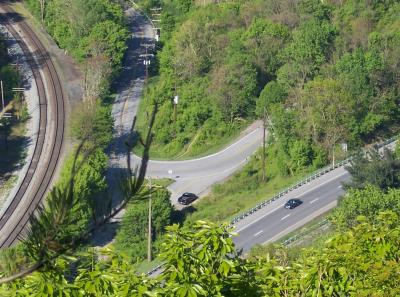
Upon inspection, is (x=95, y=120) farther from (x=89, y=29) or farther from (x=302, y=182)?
(x=89, y=29)

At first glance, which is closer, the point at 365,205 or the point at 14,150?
the point at 365,205

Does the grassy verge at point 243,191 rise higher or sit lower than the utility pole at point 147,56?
lower

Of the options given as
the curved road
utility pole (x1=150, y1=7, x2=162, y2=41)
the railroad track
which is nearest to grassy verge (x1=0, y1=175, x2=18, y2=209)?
the railroad track

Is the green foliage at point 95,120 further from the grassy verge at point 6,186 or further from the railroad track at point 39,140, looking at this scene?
the grassy verge at point 6,186

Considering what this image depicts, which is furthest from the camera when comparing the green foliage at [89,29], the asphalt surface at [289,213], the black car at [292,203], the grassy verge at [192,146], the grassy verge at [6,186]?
the green foliage at [89,29]

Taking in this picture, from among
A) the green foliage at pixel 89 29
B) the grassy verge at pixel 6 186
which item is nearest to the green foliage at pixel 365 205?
the grassy verge at pixel 6 186

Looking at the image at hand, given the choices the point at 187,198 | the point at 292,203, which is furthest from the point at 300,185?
the point at 187,198

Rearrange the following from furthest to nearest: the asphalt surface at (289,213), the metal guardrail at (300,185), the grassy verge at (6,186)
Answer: the grassy verge at (6,186) → the asphalt surface at (289,213) → the metal guardrail at (300,185)

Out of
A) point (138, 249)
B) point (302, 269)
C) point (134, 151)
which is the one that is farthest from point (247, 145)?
point (134, 151)
